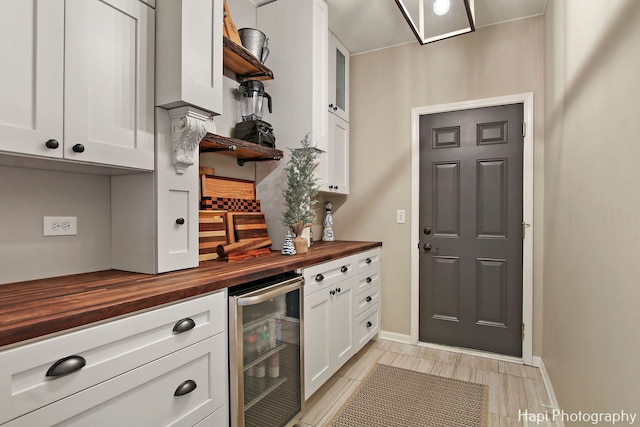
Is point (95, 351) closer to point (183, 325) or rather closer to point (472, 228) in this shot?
point (183, 325)

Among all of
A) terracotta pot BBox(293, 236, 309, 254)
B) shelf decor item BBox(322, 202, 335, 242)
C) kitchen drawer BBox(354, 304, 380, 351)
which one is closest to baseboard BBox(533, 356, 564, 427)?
kitchen drawer BBox(354, 304, 380, 351)

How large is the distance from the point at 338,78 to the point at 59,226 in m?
2.52

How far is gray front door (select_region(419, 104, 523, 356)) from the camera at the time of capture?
9.24 ft

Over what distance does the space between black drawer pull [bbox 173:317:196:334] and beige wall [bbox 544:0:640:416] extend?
138 cm

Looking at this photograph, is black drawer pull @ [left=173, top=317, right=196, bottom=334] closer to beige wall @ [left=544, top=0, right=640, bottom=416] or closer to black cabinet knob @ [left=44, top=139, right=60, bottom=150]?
black cabinet knob @ [left=44, top=139, right=60, bottom=150]

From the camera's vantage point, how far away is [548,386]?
7.63ft

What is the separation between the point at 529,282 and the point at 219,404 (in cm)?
246

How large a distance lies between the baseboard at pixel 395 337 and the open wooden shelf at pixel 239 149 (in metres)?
1.96

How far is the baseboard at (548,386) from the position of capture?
6.33 ft

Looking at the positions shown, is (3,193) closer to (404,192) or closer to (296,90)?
(296,90)

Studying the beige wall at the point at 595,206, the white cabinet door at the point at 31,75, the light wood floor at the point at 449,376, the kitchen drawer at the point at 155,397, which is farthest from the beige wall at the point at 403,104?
the white cabinet door at the point at 31,75

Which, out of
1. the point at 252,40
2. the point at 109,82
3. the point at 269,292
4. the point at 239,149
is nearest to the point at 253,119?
the point at 239,149

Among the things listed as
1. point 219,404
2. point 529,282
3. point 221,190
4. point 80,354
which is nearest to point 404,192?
point 529,282

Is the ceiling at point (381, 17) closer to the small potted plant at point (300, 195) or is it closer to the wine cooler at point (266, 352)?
the small potted plant at point (300, 195)
